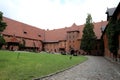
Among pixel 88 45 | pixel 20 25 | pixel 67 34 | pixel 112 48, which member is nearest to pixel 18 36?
pixel 20 25

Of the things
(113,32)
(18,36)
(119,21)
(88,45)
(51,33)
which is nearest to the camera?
(119,21)

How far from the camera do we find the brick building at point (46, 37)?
60.0 metres

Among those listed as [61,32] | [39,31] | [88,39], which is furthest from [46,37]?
[88,39]

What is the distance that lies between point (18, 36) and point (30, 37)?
22.3 ft

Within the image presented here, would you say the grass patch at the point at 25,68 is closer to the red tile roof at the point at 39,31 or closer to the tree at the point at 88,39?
the tree at the point at 88,39

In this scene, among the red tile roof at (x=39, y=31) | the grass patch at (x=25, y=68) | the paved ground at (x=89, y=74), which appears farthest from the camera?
Answer: the red tile roof at (x=39, y=31)

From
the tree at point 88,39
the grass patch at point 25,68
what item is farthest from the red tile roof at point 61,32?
the grass patch at point 25,68

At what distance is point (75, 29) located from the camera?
6788 centimetres

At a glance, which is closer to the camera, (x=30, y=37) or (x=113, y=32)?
(x=113, y=32)

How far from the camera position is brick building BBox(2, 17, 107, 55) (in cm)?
6003

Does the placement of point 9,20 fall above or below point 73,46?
above

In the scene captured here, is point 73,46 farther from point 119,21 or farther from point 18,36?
point 119,21

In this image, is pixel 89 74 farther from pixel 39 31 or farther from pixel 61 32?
pixel 39 31

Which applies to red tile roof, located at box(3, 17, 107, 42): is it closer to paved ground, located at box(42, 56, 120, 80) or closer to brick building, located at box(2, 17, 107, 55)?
brick building, located at box(2, 17, 107, 55)
